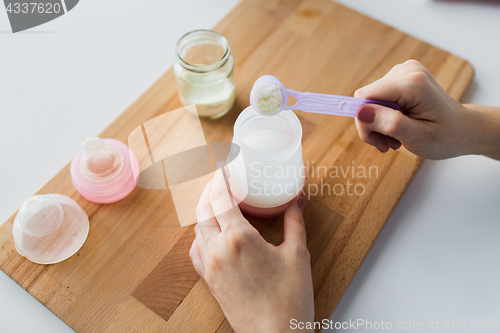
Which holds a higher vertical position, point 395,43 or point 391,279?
point 395,43

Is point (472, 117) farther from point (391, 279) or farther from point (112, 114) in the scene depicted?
point (112, 114)

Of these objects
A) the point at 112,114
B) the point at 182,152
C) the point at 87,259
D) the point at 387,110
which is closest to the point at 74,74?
the point at 112,114

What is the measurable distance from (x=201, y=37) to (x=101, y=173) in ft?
1.15

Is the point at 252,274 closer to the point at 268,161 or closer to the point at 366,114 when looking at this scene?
the point at 268,161

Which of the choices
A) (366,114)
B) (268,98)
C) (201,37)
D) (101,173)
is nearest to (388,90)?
(366,114)

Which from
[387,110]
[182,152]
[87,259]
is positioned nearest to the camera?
[387,110]

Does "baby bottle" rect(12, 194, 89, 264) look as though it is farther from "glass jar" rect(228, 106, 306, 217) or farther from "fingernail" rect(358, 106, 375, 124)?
"fingernail" rect(358, 106, 375, 124)

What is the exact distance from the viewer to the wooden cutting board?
69 centimetres

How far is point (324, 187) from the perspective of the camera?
2.63 feet

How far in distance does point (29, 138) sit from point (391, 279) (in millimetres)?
817

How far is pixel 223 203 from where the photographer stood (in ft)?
2.18

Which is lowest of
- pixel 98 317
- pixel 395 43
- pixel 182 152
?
pixel 98 317

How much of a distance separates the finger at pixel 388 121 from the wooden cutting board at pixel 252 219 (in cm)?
19

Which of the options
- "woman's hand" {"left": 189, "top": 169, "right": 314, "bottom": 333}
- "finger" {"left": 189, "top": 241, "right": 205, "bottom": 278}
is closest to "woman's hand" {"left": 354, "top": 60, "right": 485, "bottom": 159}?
"woman's hand" {"left": 189, "top": 169, "right": 314, "bottom": 333}
